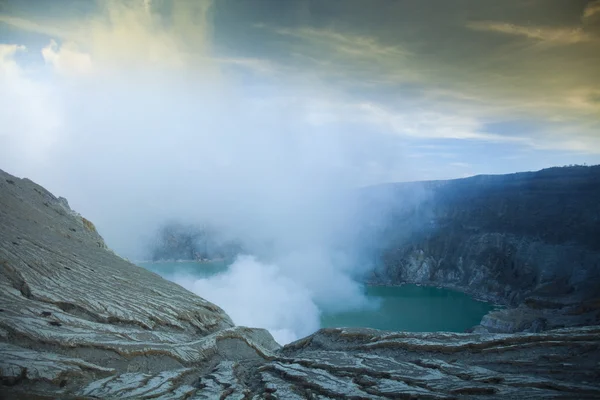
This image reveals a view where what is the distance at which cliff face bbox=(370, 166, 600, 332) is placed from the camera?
90.8 m

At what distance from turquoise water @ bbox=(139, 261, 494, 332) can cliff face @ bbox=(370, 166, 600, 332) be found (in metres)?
10.5

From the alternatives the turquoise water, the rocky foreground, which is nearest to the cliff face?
the turquoise water

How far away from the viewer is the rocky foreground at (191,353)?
13.8 m

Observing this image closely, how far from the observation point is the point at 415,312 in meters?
108

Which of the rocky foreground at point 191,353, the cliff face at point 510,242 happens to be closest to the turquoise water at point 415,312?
the cliff face at point 510,242

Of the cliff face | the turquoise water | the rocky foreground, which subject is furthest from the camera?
the turquoise water

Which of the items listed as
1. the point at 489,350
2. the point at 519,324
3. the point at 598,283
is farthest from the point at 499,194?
the point at 489,350

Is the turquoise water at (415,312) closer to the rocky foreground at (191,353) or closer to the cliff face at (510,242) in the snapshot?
the cliff face at (510,242)

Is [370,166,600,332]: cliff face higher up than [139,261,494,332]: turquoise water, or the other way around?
[370,166,600,332]: cliff face

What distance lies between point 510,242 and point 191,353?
141 meters

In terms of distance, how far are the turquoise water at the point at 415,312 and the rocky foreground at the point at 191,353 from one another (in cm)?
7070

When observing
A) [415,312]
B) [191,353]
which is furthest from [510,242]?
[191,353]

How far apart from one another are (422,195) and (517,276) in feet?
206

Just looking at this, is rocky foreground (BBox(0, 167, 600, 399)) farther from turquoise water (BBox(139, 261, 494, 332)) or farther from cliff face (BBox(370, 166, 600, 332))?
turquoise water (BBox(139, 261, 494, 332))
